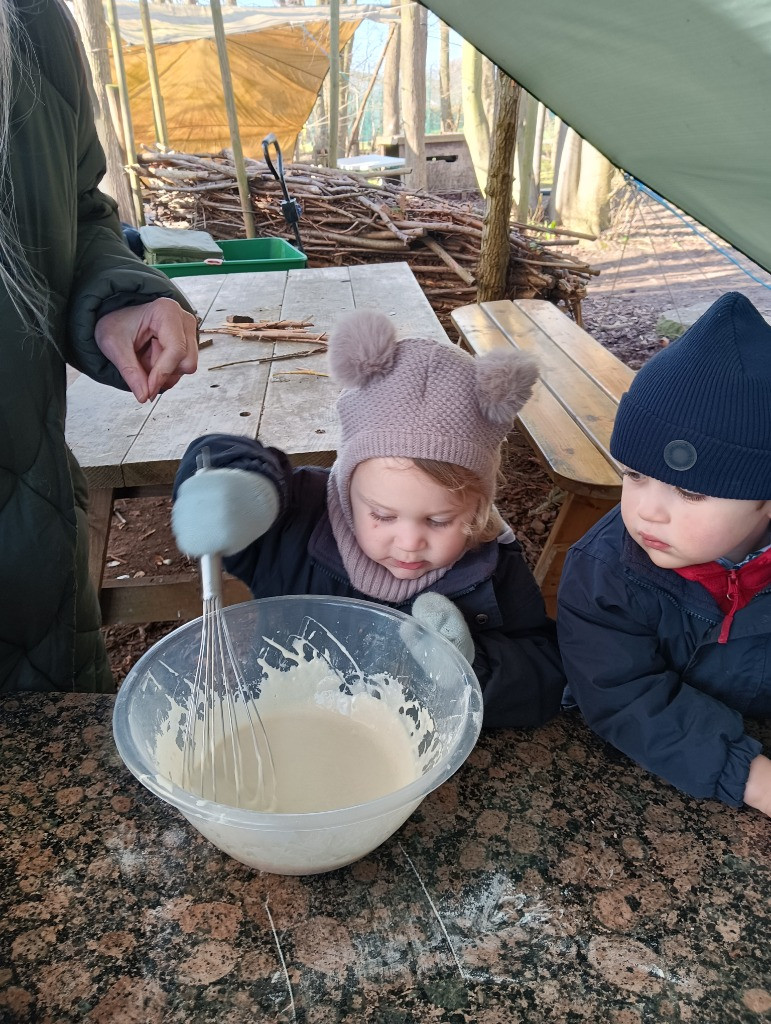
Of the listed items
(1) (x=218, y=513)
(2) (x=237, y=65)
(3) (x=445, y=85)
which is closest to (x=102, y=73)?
(1) (x=218, y=513)

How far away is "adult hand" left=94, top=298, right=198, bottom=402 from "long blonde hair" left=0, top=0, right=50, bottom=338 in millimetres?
105

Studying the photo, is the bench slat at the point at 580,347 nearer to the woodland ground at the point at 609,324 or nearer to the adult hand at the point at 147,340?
the woodland ground at the point at 609,324

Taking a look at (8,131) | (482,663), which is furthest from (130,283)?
(482,663)

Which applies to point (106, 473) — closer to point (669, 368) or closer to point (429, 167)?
point (669, 368)

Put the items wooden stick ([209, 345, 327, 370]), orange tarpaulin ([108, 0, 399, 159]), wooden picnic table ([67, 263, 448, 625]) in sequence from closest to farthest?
wooden picnic table ([67, 263, 448, 625]) → wooden stick ([209, 345, 327, 370]) → orange tarpaulin ([108, 0, 399, 159])

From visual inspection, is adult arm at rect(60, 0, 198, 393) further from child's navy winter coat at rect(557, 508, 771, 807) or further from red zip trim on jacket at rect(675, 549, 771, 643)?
red zip trim on jacket at rect(675, 549, 771, 643)

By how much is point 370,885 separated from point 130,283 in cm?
89

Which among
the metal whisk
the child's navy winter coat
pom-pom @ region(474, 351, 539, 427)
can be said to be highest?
pom-pom @ region(474, 351, 539, 427)

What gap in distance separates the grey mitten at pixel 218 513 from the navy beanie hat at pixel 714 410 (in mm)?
500

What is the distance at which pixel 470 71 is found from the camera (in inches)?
342

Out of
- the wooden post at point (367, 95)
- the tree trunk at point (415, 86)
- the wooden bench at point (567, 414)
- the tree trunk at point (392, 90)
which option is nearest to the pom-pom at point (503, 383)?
the wooden bench at point (567, 414)

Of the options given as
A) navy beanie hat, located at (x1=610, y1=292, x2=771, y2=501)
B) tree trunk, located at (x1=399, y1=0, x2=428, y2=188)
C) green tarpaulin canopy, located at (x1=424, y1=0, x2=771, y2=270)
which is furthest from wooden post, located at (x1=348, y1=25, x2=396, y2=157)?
navy beanie hat, located at (x1=610, y1=292, x2=771, y2=501)

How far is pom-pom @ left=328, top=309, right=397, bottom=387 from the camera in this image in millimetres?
1090

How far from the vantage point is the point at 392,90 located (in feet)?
46.4
